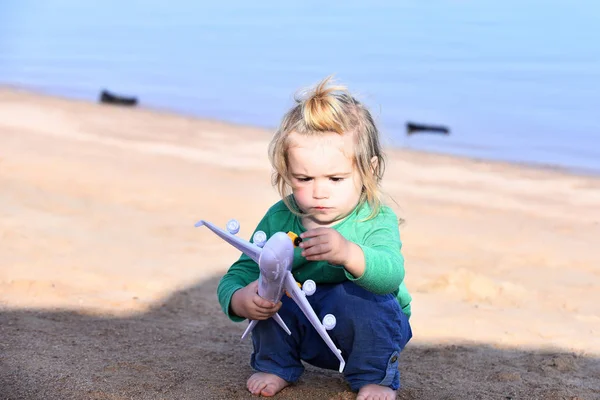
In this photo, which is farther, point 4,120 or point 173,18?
point 173,18

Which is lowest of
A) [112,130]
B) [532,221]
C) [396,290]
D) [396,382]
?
[112,130]

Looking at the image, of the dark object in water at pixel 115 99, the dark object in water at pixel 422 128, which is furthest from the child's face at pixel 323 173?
the dark object in water at pixel 115 99

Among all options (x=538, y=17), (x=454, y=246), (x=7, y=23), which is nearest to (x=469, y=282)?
(x=454, y=246)

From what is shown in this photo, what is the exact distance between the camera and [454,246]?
19.2 feet

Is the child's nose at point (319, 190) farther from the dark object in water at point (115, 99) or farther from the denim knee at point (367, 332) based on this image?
the dark object in water at point (115, 99)

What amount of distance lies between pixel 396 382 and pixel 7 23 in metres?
21.2

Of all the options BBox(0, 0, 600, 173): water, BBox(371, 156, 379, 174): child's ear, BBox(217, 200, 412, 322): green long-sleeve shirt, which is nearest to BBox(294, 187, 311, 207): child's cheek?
BBox(217, 200, 412, 322): green long-sleeve shirt

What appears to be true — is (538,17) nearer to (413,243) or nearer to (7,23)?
(7,23)

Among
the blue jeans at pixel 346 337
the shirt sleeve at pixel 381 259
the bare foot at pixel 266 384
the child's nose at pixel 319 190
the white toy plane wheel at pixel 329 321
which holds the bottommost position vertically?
the bare foot at pixel 266 384

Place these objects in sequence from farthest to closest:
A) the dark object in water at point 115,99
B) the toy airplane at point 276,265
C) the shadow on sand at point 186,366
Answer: the dark object in water at point 115,99, the shadow on sand at point 186,366, the toy airplane at point 276,265

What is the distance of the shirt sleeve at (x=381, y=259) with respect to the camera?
2902mm


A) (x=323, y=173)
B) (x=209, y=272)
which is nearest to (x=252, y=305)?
(x=323, y=173)

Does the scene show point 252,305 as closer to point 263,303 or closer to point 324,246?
point 263,303

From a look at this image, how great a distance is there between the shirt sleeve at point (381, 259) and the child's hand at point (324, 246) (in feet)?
0.41
